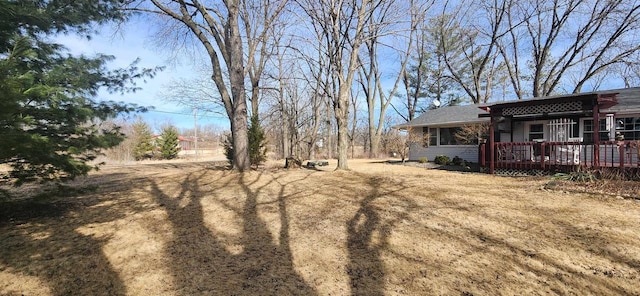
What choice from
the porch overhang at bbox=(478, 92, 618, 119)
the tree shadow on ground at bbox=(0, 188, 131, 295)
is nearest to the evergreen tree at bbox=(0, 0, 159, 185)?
the tree shadow on ground at bbox=(0, 188, 131, 295)

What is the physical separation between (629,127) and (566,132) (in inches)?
75.0

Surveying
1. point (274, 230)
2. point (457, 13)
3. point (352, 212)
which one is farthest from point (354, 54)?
point (457, 13)

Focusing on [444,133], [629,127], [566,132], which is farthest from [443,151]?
[629,127]

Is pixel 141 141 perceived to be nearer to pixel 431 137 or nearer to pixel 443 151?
pixel 431 137

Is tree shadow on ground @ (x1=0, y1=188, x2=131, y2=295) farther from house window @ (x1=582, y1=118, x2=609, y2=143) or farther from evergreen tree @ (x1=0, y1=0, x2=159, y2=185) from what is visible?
house window @ (x1=582, y1=118, x2=609, y2=143)

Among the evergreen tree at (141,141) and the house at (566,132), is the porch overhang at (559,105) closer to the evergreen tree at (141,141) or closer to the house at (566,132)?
the house at (566,132)

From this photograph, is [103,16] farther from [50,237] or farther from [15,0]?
[50,237]

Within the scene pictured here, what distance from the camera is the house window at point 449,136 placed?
15.9m

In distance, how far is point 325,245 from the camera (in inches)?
154

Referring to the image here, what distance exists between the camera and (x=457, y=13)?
19156 mm

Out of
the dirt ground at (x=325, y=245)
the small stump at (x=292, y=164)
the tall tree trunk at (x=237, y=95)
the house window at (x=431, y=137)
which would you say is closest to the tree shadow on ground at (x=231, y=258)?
the dirt ground at (x=325, y=245)

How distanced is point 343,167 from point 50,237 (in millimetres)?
8262

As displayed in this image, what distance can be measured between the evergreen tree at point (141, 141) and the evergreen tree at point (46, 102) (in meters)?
27.9

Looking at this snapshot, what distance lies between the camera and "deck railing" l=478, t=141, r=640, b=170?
8102 mm
